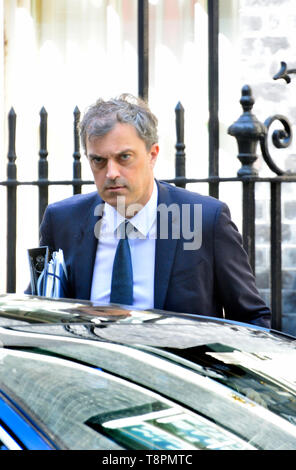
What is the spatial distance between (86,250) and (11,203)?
4.98ft

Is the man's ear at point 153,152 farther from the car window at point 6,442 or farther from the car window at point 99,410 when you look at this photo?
the car window at point 6,442

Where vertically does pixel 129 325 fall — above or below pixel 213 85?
below

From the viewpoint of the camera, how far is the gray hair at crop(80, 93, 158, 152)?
3076mm

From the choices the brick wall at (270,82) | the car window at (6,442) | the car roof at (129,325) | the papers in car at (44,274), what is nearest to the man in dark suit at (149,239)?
the papers in car at (44,274)

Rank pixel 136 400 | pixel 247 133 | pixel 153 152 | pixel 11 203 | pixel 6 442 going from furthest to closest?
pixel 11 203
pixel 247 133
pixel 153 152
pixel 136 400
pixel 6 442

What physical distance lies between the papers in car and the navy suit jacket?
0.55 feet

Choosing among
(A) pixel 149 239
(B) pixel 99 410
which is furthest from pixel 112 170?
(B) pixel 99 410

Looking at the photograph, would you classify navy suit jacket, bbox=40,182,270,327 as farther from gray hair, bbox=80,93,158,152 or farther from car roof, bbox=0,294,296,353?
car roof, bbox=0,294,296,353

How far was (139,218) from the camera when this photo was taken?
319 centimetres

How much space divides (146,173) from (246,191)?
1.27 meters

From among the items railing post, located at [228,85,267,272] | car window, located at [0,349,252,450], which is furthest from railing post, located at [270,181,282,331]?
car window, located at [0,349,252,450]

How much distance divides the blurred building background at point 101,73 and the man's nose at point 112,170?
3932 mm

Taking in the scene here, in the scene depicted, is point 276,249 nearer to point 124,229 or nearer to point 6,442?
point 124,229

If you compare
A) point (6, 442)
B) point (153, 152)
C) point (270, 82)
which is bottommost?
point (6, 442)
